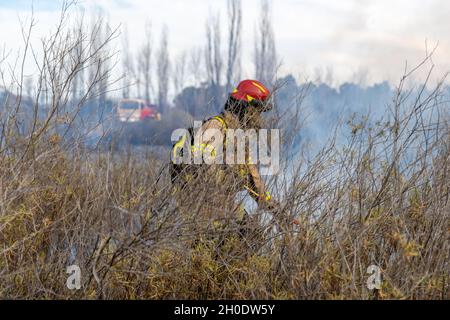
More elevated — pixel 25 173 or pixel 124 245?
pixel 25 173

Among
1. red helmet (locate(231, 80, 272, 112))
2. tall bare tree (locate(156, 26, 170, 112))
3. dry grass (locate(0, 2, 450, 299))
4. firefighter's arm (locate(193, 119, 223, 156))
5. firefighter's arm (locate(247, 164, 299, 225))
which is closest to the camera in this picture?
dry grass (locate(0, 2, 450, 299))

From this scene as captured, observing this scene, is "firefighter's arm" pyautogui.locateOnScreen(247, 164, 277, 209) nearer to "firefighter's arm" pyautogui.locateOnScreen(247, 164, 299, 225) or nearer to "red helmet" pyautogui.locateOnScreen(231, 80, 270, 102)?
"firefighter's arm" pyautogui.locateOnScreen(247, 164, 299, 225)

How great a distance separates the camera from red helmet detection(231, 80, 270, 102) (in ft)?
19.6

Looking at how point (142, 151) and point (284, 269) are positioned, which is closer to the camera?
point (284, 269)

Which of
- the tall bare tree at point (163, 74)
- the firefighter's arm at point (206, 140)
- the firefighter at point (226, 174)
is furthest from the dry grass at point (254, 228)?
the tall bare tree at point (163, 74)

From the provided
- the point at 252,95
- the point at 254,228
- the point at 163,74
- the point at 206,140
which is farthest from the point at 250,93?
the point at 163,74

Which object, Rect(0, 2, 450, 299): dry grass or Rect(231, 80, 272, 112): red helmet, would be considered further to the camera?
Rect(231, 80, 272, 112): red helmet

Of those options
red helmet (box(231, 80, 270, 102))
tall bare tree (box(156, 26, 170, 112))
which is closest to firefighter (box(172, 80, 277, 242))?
red helmet (box(231, 80, 270, 102))

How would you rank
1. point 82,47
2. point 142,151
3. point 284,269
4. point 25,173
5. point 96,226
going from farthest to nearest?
1. point 142,151
2. point 82,47
3. point 25,173
4. point 96,226
5. point 284,269

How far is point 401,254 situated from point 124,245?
5.90ft

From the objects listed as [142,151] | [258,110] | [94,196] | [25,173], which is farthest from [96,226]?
[142,151]

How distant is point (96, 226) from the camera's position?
16.5ft
